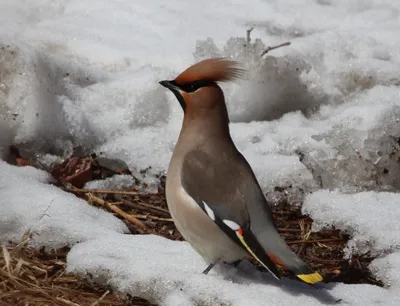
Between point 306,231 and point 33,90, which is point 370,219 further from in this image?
point 33,90

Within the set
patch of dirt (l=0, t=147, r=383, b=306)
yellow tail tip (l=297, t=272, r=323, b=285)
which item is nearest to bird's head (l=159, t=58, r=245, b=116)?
patch of dirt (l=0, t=147, r=383, b=306)

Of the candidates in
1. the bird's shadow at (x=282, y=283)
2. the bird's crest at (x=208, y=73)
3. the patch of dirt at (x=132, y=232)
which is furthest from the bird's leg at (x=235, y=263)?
the bird's crest at (x=208, y=73)

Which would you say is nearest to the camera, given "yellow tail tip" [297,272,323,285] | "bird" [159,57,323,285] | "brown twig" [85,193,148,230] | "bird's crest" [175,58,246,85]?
"yellow tail tip" [297,272,323,285]

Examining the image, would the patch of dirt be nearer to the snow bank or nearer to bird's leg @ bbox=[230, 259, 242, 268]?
the snow bank

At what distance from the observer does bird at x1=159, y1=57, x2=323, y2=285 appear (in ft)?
10.9

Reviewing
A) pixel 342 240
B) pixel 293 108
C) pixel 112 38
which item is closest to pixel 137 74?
pixel 112 38

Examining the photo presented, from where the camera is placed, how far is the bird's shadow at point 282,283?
346 cm

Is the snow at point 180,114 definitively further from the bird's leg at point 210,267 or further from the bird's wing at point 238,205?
→ the bird's wing at point 238,205

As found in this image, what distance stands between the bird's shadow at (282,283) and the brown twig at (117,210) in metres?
0.60

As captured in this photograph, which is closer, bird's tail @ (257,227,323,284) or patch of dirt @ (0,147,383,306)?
bird's tail @ (257,227,323,284)

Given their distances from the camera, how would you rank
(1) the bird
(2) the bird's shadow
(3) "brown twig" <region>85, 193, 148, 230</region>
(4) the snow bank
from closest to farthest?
(1) the bird
(2) the bird's shadow
(4) the snow bank
(3) "brown twig" <region>85, 193, 148, 230</region>

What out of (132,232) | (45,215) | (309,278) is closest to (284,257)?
(309,278)

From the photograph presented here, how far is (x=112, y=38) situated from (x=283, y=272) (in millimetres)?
2399

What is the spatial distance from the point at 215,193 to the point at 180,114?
168cm
